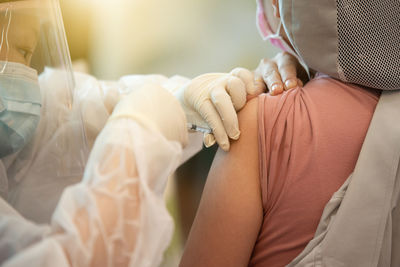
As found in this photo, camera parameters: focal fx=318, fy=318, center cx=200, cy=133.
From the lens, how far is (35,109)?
2.61 ft

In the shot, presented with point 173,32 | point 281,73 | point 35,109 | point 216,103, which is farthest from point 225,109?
point 173,32

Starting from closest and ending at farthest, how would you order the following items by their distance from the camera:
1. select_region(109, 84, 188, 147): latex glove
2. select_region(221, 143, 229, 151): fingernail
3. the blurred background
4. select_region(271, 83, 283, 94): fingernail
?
select_region(109, 84, 188, 147): latex glove < select_region(221, 143, 229, 151): fingernail < select_region(271, 83, 283, 94): fingernail < the blurred background

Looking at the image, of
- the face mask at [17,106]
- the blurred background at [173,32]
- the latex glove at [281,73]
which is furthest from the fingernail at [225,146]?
the blurred background at [173,32]

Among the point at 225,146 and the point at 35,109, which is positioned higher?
the point at 35,109

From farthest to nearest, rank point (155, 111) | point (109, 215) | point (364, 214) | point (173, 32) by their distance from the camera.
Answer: point (173, 32) → point (364, 214) → point (155, 111) → point (109, 215)

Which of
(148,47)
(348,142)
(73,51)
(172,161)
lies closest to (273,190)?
(348,142)

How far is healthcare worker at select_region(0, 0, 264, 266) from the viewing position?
490 mm

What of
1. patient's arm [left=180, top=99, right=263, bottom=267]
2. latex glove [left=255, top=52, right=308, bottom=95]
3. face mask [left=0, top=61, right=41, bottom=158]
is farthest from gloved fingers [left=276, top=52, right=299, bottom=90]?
face mask [left=0, top=61, right=41, bottom=158]

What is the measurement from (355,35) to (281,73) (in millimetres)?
292

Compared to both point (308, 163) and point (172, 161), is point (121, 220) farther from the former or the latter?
point (308, 163)

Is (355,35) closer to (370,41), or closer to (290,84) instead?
(370,41)

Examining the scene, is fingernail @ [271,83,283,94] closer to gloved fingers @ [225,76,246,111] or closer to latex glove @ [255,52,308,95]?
latex glove @ [255,52,308,95]

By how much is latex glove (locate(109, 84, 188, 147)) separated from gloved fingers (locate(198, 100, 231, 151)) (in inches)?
5.9

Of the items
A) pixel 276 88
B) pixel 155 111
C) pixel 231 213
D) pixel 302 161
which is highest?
pixel 155 111
